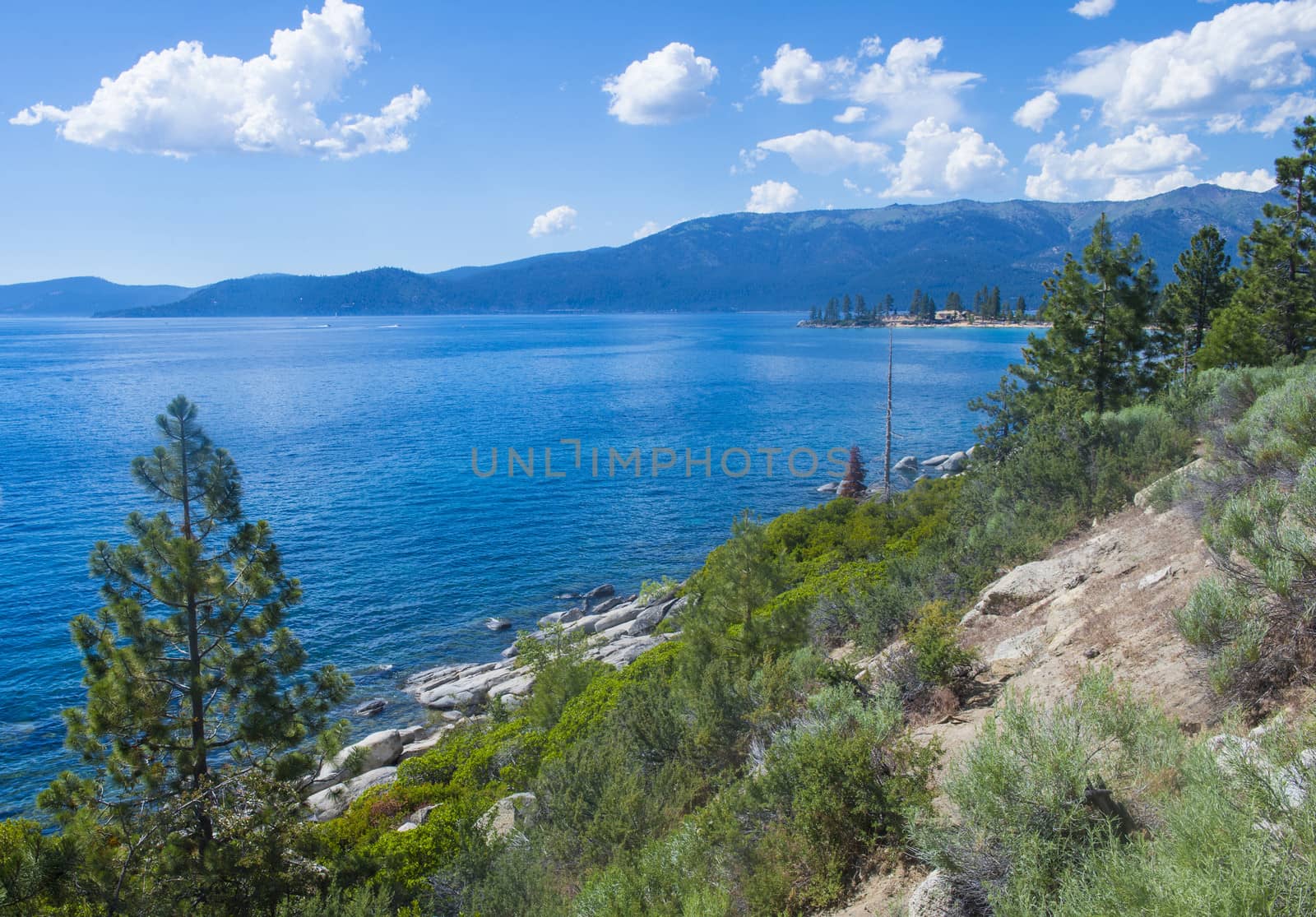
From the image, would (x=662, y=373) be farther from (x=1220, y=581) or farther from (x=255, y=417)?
(x=1220, y=581)

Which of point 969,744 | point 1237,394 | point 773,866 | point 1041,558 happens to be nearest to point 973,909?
point 969,744

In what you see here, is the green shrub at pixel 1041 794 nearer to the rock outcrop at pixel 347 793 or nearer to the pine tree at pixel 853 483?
the rock outcrop at pixel 347 793

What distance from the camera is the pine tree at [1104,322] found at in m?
28.8

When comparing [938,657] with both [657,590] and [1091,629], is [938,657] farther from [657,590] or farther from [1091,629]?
[657,590]

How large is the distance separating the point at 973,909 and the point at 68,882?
432 inches

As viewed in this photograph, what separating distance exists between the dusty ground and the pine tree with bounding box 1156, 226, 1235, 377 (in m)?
27.1

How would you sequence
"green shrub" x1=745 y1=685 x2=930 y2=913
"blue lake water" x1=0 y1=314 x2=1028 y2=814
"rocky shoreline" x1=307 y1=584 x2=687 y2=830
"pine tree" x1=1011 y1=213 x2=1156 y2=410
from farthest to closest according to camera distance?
"pine tree" x1=1011 y1=213 x2=1156 y2=410
"blue lake water" x1=0 y1=314 x2=1028 y2=814
"rocky shoreline" x1=307 y1=584 x2=687 y2=830
"green shrub" x1=745 y1=685 x2=930 y2=913

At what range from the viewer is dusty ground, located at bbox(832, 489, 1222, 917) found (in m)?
7.01

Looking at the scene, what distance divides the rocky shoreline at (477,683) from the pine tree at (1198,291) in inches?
1103

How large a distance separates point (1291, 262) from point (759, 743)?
32353 millimetres

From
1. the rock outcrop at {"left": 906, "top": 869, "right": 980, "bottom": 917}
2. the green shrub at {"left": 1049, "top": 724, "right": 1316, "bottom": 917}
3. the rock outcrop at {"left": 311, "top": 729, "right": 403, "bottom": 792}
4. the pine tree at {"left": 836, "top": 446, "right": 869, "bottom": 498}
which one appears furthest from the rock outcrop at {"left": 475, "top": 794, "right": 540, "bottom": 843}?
the pine tree at {"left": 836, "top": 446, "right": 869, "bottom": 498}

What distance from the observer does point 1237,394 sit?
18250mm

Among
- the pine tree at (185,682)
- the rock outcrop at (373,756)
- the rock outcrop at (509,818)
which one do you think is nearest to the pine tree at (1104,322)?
the rock outcrop at (509,818)

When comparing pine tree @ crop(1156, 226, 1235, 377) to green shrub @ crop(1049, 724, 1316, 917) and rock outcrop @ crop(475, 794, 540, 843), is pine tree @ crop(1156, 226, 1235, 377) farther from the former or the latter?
green shrub @ crop(1049, 724, 1316, 917)
